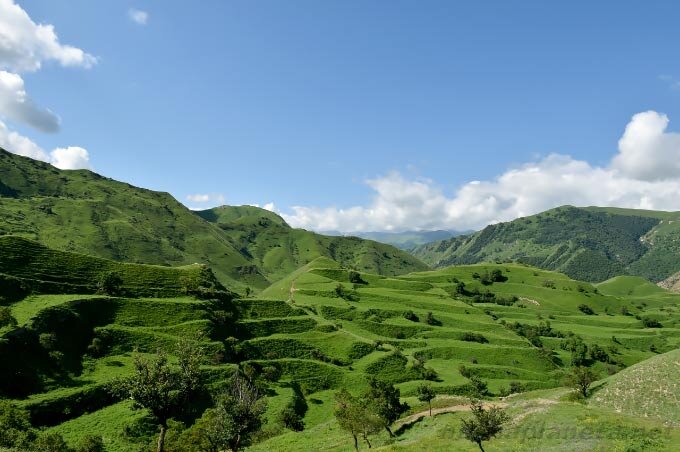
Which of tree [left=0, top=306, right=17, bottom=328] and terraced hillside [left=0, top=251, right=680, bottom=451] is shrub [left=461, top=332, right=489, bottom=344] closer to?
terraced hillside [left=0, top=251, right=680, bottom=451]

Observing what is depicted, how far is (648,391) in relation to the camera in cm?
7331

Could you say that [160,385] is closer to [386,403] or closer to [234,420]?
[234,420]

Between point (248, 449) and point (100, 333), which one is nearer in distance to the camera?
point (248, 449)

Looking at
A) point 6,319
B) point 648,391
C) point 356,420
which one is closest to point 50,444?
point 6,319

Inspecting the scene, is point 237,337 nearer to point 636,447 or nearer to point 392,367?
point 392,367

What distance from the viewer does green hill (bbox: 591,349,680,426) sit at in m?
68.2

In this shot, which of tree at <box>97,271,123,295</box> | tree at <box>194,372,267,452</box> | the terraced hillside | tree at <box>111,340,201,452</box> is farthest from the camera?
tree at <box>97,271,123,295</box>

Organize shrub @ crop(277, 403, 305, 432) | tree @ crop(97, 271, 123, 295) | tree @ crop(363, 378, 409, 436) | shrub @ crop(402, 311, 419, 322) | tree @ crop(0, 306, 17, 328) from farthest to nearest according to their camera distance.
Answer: shrub @ crop(402, 311, 419, 322) → tree @ crop(97, 271, 123, 295) → shrub @ crop(277, 403, 305, 432) → tree @ crop(0, 306, 17, 328) → tree @ crop(363, 378, 409, 436)

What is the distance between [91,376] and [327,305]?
339 feet

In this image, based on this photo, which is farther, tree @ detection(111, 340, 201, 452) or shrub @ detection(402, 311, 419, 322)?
shrub @ detection(402, 311, 419, 322)

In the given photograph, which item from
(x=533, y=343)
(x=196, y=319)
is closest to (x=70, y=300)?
(x=196, y=319)

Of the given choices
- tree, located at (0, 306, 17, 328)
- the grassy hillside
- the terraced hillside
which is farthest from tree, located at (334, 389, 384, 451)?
the grassy hillside

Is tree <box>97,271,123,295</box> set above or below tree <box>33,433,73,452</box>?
above

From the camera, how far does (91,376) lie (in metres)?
96.5
